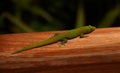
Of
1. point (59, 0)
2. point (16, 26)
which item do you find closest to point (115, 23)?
point (59, 0)

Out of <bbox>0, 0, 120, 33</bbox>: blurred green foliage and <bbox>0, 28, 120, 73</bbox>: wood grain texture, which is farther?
<bbox>0, 0, 120, 33</bbox>: blurred green foliage

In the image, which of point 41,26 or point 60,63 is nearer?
point 60,63

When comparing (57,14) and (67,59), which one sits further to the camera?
(57,14)

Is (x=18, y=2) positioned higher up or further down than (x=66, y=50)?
higher up

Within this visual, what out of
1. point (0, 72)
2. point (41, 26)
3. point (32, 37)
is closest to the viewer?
point (0, 72)

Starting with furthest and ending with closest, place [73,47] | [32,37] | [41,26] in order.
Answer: [41,26], [32,37], [73,47]

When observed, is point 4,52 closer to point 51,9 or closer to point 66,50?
point 66,50

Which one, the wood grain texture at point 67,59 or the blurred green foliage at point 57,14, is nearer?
the wood grain texture at point 67,59
